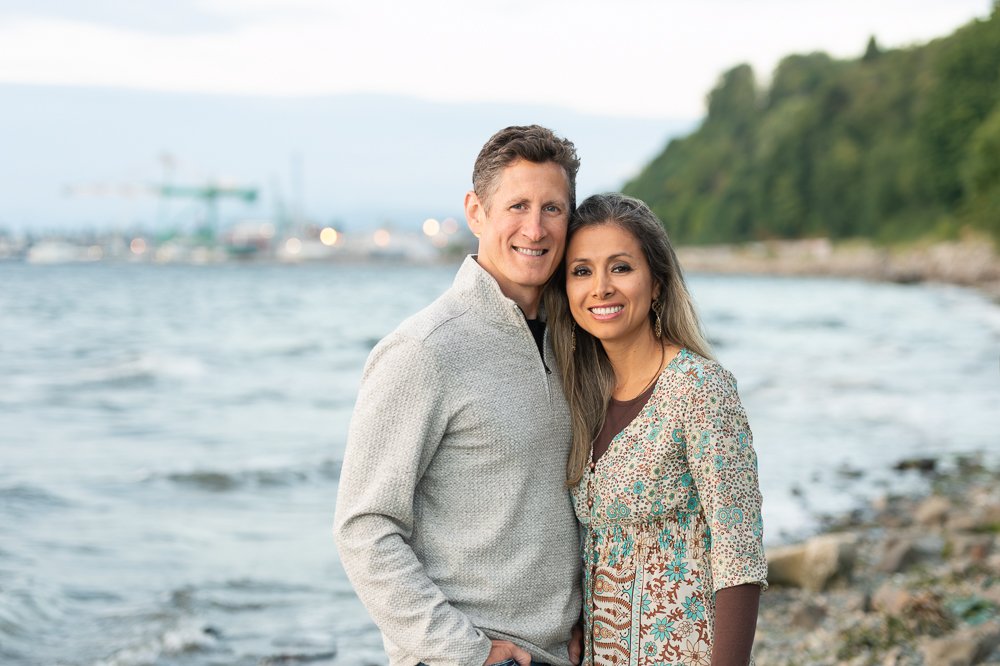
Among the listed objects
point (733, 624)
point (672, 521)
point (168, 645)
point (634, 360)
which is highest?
point (634, 360)

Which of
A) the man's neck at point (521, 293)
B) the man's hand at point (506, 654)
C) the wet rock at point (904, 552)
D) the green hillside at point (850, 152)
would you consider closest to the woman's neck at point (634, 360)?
the man's neck at point (521, 293)

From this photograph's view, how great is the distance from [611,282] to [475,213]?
0.39m

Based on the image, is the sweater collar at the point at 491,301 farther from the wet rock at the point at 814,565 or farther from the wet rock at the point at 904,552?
the wet rock at the point at 904,552

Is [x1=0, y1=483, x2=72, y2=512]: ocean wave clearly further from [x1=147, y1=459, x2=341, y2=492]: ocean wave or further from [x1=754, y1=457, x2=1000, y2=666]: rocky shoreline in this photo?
[x1=754, y1=457, x2=1000, y2=666]: rocky shoreline

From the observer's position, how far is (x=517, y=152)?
2650 mm

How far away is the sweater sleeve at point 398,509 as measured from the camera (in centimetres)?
246

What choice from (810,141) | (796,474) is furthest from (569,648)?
(810,141)

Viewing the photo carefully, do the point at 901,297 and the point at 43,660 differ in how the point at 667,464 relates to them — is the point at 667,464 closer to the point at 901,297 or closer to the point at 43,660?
the point at 43,660

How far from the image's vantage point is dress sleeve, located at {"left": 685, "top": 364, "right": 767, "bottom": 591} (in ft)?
8.02

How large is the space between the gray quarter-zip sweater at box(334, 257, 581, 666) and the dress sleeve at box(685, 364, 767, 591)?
0.37m

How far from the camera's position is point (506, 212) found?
2.69m

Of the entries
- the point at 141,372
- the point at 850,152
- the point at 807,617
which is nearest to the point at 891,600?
the point at 807,617

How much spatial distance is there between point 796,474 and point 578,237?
9.18 m

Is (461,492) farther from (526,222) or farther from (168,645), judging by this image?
(168,645)
